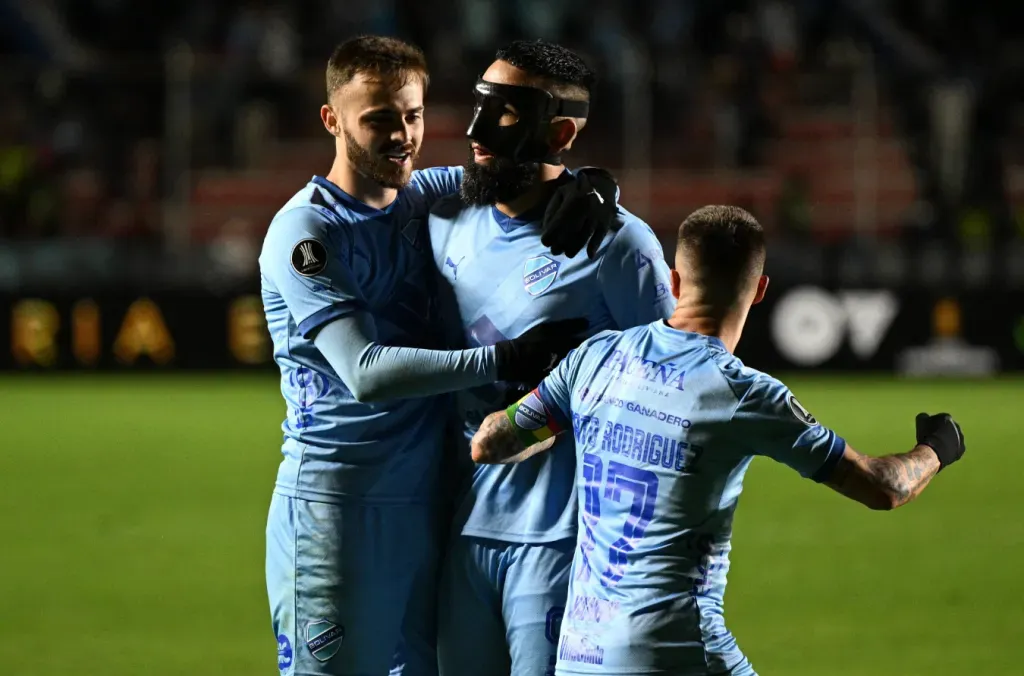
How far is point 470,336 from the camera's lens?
4.77 m

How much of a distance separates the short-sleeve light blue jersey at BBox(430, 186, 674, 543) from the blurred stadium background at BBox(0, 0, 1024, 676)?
7.49 metres

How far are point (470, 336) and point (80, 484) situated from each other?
25.8 ft

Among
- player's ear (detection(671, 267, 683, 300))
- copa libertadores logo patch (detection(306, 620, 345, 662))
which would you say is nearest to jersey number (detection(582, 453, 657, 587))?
player's ear (detection(671, 267, 683, 300))

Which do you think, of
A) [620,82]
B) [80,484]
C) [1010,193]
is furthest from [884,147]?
[80,484]

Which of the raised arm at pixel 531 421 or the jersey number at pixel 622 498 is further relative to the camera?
the raised arm at pixel 531 421

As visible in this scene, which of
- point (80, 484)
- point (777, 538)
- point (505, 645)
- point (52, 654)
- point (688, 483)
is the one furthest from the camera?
point (80, 484)

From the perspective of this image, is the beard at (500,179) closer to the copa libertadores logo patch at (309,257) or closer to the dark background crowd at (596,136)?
the copa libertadores logo patch at (309,257)

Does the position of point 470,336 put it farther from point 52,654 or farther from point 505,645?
point 52,654

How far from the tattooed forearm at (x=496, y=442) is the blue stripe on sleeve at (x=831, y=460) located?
2.66ft

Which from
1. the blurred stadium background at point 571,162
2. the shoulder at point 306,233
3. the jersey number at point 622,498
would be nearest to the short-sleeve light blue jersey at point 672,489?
the jersey number at point 622,498

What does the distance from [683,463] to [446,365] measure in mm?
837

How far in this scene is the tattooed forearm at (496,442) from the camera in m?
4.25

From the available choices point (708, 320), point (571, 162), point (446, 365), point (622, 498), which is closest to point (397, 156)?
point (446, 365)

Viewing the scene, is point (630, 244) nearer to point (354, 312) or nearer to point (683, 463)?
point (354, 312)
